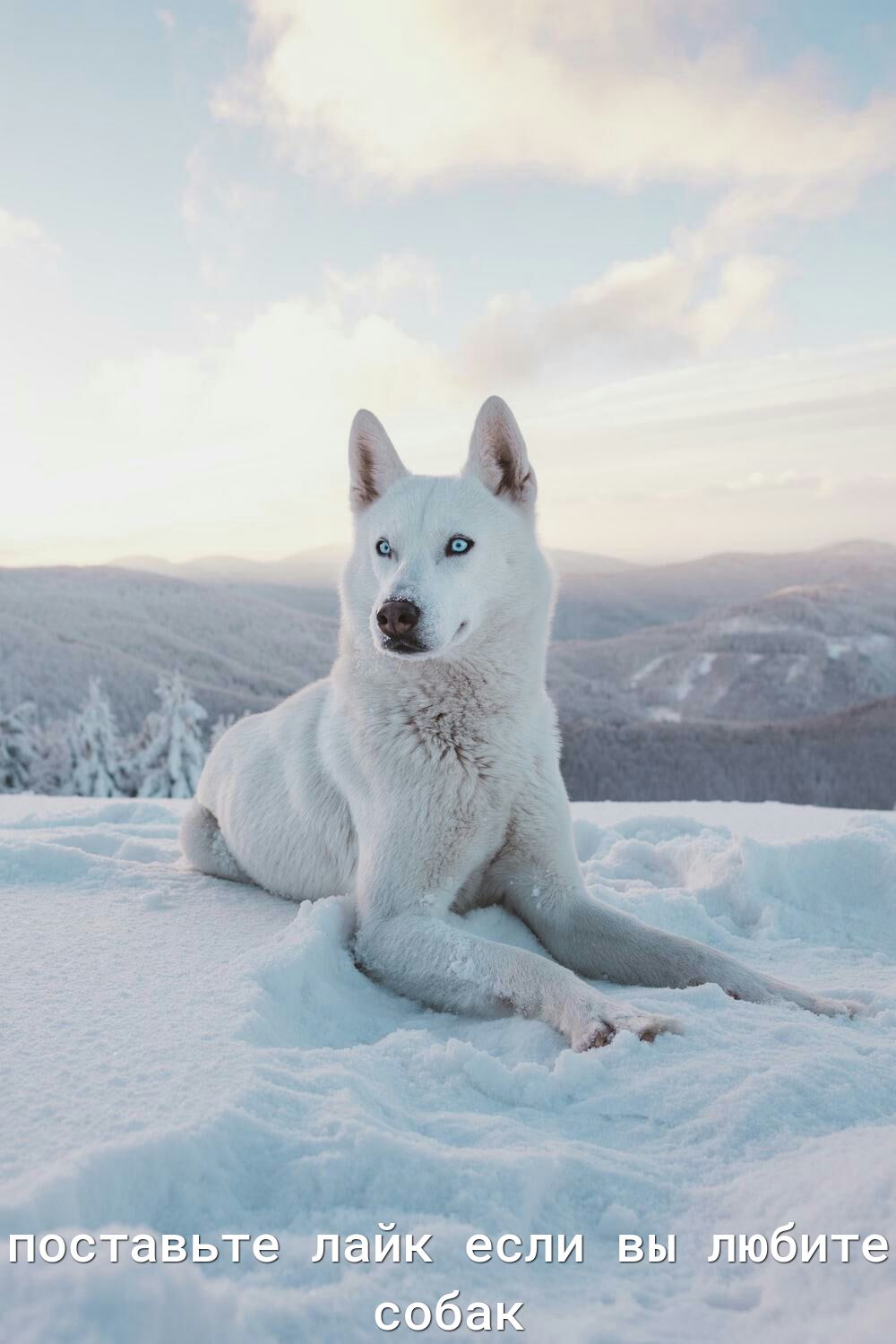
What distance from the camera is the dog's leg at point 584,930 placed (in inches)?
118

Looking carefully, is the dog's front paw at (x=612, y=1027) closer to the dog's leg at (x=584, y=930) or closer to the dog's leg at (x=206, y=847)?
the dog's leg at (x=584, y=930)

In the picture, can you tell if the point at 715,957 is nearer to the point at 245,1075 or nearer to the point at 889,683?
the point at 245,1075

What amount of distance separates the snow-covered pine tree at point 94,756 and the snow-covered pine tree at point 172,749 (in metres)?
1.25

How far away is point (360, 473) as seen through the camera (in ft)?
13.5

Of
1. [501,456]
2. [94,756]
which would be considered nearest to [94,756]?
[94,756]

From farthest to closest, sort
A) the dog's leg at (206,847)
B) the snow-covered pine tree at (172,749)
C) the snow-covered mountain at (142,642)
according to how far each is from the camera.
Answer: the snow-covered mountain at (142,642) → the snow-covered pine tree at (172,749) → the dog's leg at (206,847)

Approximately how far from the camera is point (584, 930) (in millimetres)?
3324

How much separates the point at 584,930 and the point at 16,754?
74.1ft

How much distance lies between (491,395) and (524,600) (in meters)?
0.98

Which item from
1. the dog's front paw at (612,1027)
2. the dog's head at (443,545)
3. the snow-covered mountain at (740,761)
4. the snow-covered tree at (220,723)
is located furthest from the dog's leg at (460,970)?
the snow-covered tree at (220,723)

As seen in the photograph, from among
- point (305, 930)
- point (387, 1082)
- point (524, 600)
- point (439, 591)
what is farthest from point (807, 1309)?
point (524, 600)

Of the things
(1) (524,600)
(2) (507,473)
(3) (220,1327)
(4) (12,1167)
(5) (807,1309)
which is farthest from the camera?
(2) (507,473)

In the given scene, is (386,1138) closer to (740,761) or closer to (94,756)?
(740,761)

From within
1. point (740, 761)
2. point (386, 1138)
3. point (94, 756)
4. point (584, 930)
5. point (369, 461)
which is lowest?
point (94, 756)
